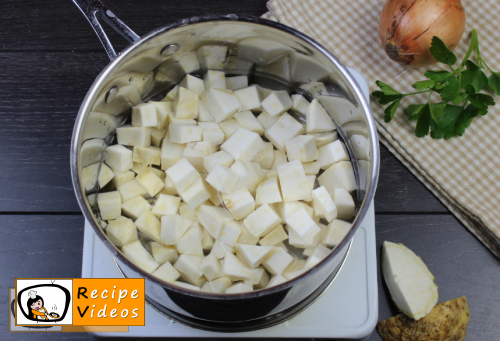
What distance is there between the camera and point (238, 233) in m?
0.80

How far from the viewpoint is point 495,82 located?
0.95 m

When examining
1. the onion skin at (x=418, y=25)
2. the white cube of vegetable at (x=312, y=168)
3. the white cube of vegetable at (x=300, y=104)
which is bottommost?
the white cube of vegetable at (x=312, y=168)

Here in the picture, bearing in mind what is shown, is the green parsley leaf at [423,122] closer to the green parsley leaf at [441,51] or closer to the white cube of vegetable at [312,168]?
the green parsley leaf at [441,51]

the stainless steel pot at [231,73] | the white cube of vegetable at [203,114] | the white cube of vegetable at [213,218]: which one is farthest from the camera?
the white cube of vegetable at [203,114]

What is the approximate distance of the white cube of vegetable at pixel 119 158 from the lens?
84cm

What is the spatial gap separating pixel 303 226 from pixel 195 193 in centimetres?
21

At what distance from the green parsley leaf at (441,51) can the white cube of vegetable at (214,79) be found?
1.46 ft

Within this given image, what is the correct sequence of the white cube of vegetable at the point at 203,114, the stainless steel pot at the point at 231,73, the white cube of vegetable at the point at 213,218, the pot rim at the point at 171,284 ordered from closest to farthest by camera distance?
the pot rim at the point at 171,284 → the stainless steel pot at the point at 231,73 → the white cube of vegetable at the point at 213,218 → the white cube of vegetable at the point at 203,114

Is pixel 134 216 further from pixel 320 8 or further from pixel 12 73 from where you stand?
pixel 320 8

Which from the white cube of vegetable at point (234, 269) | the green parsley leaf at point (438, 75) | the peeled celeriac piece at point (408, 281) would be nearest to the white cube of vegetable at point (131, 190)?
the white cube of vegetable at point (234, 269)

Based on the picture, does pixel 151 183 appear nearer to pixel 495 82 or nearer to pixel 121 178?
pixel 121 178

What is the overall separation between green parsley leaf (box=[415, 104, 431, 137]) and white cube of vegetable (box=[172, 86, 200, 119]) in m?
0.49

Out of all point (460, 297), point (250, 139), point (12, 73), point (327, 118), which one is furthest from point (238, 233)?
point (12, 73)

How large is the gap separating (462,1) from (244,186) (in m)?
0.71
